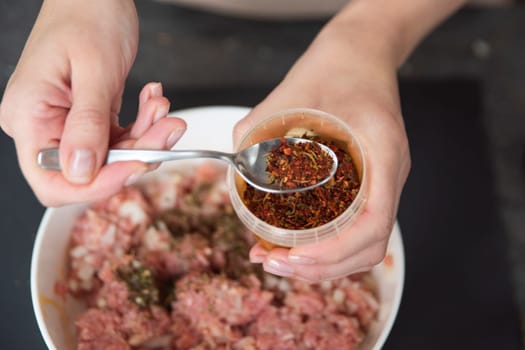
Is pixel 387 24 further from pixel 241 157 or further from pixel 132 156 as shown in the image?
pixel 132 156

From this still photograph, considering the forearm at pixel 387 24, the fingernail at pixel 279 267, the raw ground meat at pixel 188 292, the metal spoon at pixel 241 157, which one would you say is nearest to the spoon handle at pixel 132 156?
the metal spoon at pixel 241 157

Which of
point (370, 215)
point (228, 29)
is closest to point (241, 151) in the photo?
point (370, 215)

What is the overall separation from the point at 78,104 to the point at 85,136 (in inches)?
3.0

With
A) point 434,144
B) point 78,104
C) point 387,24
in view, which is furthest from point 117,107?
point 434,144

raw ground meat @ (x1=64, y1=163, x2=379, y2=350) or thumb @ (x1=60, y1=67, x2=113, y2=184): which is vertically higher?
thumb @ (x1=60, y1=67, x2=113, y2=184)

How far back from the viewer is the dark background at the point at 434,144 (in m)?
1.00

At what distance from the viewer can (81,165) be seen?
59cm

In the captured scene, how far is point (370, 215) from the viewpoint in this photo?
72 centimetres

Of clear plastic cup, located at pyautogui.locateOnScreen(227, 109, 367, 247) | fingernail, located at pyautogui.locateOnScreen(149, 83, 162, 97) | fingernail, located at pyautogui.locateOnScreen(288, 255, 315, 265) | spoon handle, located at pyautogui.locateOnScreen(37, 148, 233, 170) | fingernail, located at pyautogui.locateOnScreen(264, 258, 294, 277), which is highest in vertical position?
fingernail, located at pyautogui.locateOnScreen(149, 83, 162, 97)

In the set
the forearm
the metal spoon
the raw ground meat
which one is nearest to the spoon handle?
the metal spoon

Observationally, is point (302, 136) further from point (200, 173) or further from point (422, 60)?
point (422, 60)

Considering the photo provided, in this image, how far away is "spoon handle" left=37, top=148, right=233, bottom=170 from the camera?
61 centimetres

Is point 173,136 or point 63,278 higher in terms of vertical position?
point 173,136

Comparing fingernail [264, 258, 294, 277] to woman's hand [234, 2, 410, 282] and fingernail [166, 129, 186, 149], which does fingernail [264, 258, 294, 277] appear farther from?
fingernail [166, 129, 186, 149]
